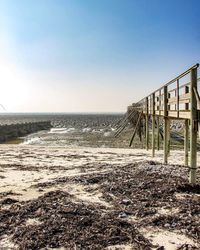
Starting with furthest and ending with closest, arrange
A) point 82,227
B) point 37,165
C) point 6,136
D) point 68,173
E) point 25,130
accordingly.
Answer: point 25,130 < point 6,136 < point 37,165 < point 68,173 < point 82,227

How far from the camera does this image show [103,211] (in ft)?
21.7

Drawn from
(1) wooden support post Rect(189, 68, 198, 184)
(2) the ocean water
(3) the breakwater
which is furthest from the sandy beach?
(3) the breakwater

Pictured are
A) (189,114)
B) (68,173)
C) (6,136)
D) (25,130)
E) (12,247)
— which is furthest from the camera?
(25,130)

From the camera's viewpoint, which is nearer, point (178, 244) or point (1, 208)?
point (178, 244)

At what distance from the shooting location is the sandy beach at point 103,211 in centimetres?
524

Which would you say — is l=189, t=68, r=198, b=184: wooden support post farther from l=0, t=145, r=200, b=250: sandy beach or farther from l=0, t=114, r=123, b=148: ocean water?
A: l=0, t=114, r=123, b=148: ocean water

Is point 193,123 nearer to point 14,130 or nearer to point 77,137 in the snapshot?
point 77,137

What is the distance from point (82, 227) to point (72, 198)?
1931 millimetres

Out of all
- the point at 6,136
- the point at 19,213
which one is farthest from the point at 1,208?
the point at 6,136

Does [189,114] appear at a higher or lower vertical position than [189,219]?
higher

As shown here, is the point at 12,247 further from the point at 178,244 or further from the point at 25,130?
the point at 25,130

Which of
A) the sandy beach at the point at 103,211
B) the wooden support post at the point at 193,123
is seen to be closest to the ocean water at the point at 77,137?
the sandy beach at the point at 103,211

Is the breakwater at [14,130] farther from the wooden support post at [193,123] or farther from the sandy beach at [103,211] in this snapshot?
the wooden support post at [193,123]

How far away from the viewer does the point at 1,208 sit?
22.9 ft
